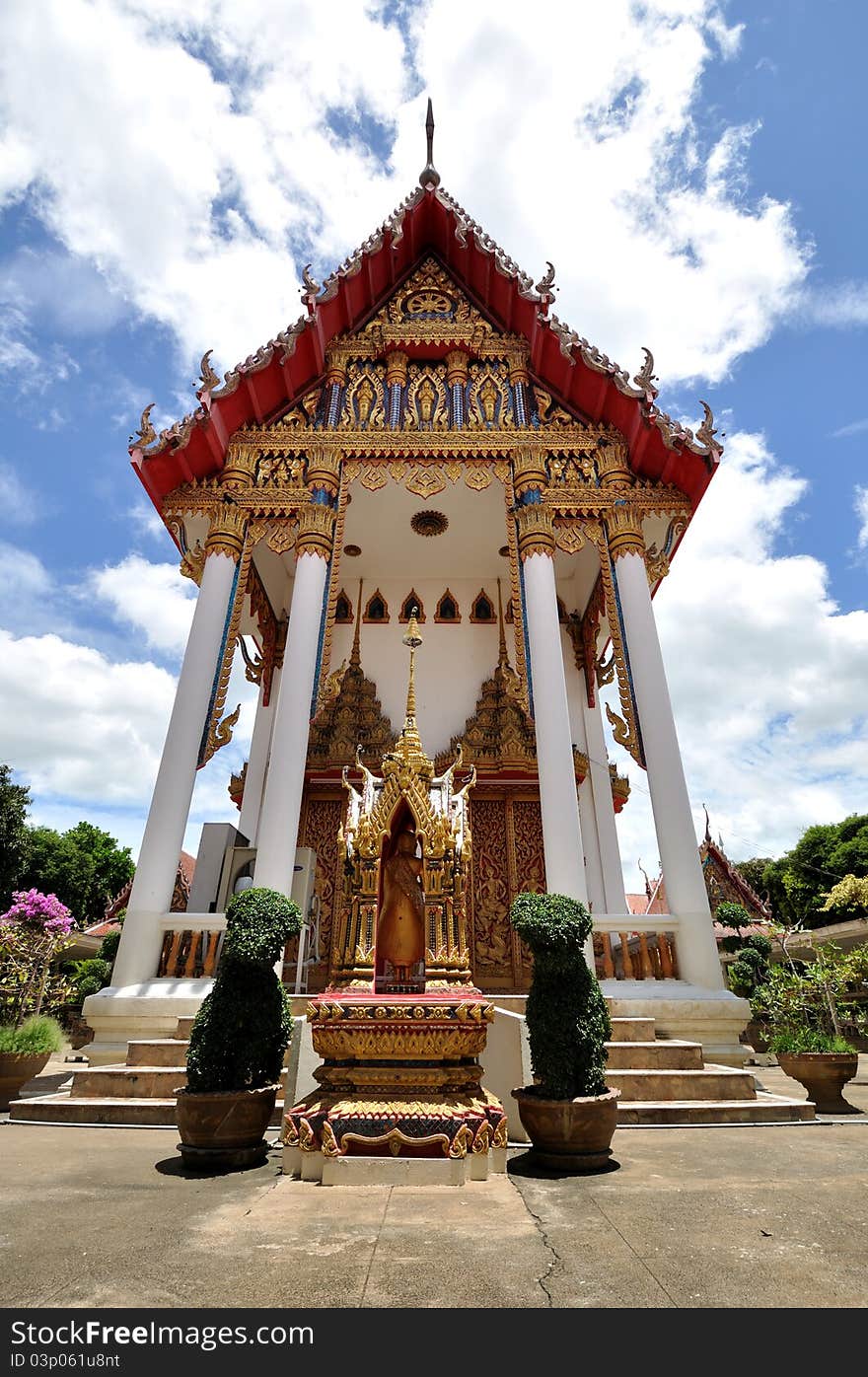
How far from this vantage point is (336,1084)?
410cm

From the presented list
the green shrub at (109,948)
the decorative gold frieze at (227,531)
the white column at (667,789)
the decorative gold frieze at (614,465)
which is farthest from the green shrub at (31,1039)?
the decorative gold frieze at (614,465)

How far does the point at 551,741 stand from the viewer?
8461mm

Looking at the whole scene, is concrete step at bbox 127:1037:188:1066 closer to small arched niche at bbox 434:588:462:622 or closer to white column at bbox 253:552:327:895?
white column at bbox 253:552:327:895

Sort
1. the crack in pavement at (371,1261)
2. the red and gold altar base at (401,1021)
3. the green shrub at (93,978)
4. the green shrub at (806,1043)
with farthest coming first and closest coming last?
the green shrub at (93,978), the green shrub at (806,1043), the red and gold altar base at (401,1021), the crack in pavement at (371,1261)

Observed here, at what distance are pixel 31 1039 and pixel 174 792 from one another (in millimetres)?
2727

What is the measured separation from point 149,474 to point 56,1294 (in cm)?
959

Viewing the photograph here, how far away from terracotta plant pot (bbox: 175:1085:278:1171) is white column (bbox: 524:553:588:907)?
421 cm

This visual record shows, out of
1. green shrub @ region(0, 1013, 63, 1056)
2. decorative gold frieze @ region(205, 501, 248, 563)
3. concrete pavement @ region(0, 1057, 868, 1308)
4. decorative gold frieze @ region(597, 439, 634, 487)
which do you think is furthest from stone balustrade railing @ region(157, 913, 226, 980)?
decorative gold frieze @ region(597, 439, 634, 487)

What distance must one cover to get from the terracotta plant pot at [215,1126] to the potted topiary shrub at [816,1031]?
5.01 metres

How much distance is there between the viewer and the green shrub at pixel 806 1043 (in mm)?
6531

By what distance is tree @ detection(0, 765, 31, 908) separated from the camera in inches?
743

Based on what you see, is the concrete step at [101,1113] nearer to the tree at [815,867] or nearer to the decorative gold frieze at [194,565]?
the decorative gold frieze at [194,565]
